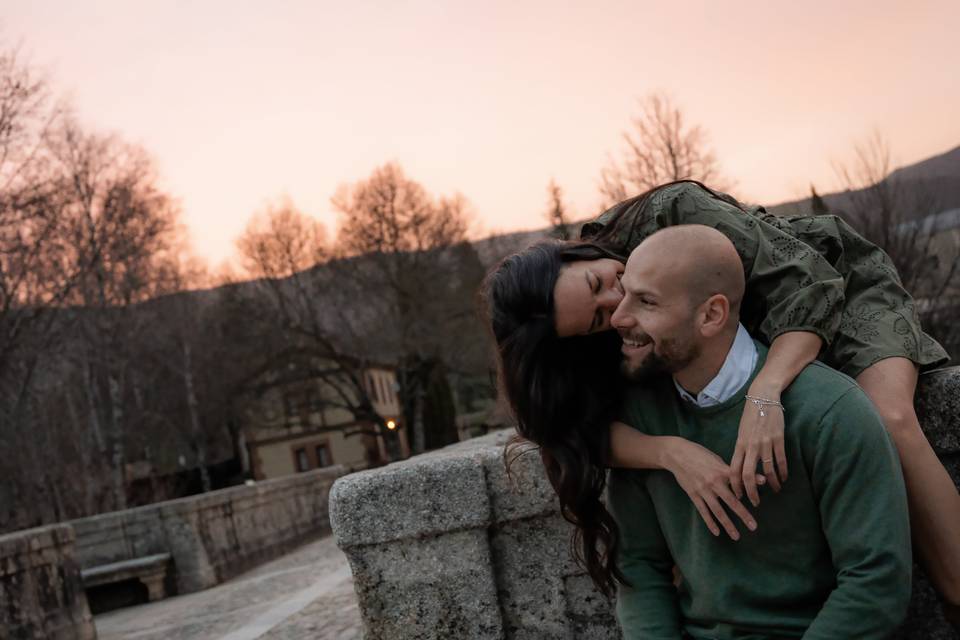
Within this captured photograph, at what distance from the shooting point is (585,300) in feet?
9.91

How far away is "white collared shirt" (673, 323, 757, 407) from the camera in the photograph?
2.73 m

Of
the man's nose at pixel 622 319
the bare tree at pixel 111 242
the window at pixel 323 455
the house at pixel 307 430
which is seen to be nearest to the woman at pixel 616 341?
the man's nose at pixel 622 319

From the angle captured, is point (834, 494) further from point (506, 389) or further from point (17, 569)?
point (17, 569)

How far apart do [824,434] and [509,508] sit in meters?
1.74

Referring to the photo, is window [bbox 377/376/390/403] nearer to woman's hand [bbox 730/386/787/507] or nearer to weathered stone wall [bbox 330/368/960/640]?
weathered stone wall [bbox 330/368/960/640]

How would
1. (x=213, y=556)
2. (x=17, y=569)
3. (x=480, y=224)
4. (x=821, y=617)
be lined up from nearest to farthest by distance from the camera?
1. (x=821, y=617)
2. (x=17, y=569)
3. (x=213, y=556)
4. (x=480, y=224)

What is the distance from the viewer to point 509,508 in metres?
4.02

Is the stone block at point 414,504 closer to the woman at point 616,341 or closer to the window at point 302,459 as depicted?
the woman at point 616,341

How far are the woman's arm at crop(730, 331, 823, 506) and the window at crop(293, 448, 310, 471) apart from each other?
62.8 m

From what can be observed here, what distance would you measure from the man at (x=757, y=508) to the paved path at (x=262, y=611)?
5009mm

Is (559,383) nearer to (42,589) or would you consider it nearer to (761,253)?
(761,253)

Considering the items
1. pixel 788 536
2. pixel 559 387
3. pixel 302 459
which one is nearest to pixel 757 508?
pixel 788 536

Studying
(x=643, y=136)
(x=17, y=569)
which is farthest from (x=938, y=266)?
(x=17, y=569)

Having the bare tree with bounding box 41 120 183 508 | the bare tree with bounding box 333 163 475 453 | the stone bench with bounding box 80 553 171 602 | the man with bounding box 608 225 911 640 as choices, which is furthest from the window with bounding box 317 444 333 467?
the man with bounding box 608 225 911 640
